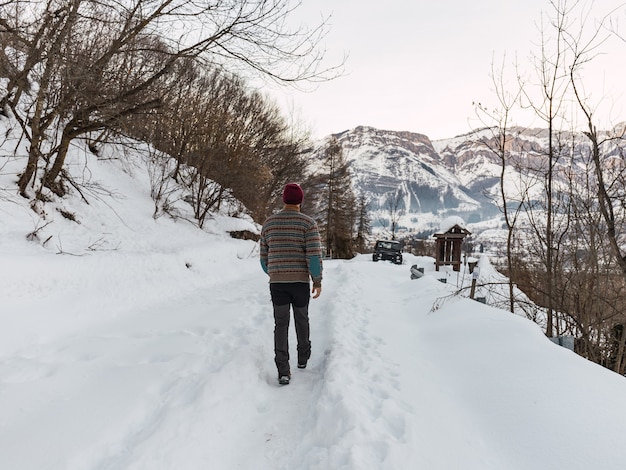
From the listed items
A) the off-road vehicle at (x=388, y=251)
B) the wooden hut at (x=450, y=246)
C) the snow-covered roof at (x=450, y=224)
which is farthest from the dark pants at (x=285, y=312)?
the off-road vehicle at (x=388, y=251)

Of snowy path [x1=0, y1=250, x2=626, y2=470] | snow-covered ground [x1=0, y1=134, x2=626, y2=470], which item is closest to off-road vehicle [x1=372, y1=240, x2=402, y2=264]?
snow-covered ground [x1=0, y1=134, x2=626, y2=470]

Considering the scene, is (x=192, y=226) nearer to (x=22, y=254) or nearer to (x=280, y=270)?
(x=22, y=254)

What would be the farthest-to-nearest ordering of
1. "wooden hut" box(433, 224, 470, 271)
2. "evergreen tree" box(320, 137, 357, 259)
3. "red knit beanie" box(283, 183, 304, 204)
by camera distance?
1. "evergreen tree" box(320, 137, 357, 259)
2. "wooden hut" box(433, 224, 470, 271)
3. "red knit beanie" box(283, 183, 304, 204)

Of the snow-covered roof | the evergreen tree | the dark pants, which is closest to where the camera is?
the dark pants

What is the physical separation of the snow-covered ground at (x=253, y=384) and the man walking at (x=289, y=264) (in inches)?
22.4

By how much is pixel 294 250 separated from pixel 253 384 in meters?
1.44

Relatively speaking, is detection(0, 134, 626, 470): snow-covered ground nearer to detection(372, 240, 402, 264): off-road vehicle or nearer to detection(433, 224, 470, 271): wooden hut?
detection(433, 224, 470, 271): wooden hut

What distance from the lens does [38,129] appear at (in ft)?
21.9

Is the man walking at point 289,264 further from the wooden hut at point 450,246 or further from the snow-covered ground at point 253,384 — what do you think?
the wooden hut at point 450,246

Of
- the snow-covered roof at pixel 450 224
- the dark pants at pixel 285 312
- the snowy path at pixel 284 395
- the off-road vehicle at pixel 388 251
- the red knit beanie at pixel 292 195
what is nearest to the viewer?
the snowy path at pixel 284 395

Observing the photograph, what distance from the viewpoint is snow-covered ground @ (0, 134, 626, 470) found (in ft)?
7.80

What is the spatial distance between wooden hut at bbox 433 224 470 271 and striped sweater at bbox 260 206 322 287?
21935 millimetres

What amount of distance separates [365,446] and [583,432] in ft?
4.79

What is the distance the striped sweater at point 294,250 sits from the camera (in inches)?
148
